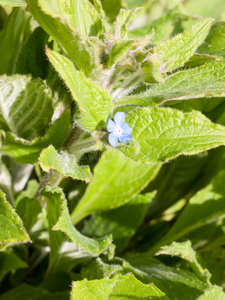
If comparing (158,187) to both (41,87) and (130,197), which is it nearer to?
(130,197)

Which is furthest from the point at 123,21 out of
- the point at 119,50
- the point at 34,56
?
the point at 34,56

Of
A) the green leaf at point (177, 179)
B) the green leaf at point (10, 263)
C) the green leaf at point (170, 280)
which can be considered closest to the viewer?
the green leaf at point (170, 280)

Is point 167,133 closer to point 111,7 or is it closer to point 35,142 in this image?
point 35,142

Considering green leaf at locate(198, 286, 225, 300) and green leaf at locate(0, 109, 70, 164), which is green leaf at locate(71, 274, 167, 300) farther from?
green leaf at locate(0, 109, 70, 164)

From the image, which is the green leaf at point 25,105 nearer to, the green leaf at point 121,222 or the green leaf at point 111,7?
the green leaf at point 121,222

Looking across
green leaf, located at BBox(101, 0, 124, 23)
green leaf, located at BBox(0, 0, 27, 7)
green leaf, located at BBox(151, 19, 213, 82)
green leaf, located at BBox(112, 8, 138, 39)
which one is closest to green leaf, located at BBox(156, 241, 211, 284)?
green leaf, located at BBox(151, 19, 213, 82)

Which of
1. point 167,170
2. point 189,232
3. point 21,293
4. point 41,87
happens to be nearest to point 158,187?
point 167,170

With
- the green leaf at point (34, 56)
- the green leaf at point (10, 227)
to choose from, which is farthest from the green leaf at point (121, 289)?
the green leaf at point (34, 56)
